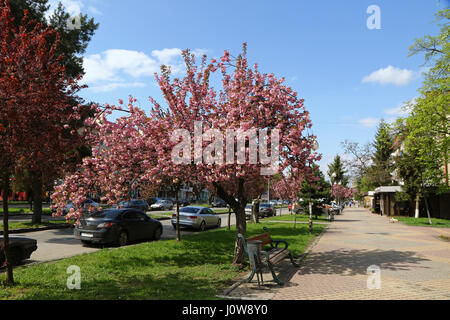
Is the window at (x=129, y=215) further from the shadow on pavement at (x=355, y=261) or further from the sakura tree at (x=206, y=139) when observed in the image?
the shadow on pavement at (x=355, y=261)

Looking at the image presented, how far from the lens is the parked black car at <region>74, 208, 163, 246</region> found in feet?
40.6

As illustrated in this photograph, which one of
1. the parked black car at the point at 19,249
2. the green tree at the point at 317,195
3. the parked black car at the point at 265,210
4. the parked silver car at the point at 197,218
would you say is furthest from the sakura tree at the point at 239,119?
the parked black car at the point at 265,210

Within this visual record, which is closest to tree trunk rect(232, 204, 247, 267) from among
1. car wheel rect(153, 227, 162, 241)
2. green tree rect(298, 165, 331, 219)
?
car wheel rect(153, 227, 162, 241)

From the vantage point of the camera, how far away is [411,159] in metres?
31.1

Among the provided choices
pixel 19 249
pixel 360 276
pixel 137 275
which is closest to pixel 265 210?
pixel 360 276

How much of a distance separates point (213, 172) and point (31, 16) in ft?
50.0

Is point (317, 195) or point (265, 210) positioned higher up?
point (317, 195)

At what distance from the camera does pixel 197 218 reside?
64.9ft

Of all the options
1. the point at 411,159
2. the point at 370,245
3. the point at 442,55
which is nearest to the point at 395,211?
the point at 411,159

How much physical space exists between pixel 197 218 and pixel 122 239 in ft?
23.5

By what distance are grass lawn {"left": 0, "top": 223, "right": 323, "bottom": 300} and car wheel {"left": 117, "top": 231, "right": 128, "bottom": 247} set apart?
5.44 ft

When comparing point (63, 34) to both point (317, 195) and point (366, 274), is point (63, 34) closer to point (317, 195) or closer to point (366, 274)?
point (366, 274)

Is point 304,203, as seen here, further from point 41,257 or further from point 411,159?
point 41,257

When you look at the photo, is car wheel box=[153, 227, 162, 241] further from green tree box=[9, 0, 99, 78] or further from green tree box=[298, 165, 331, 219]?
green tree box=[298, 165, 331, 219]
